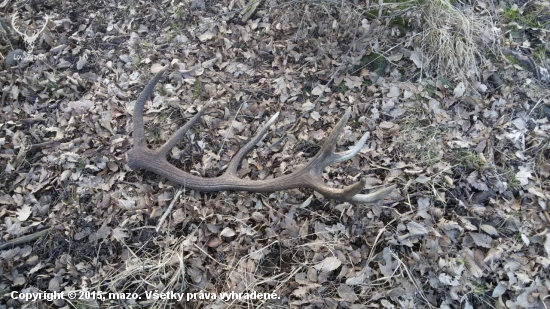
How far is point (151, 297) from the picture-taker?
9.69 feet

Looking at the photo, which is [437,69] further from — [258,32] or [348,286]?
[348,286]

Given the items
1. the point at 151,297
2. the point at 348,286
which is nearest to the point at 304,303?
the point at 348,286

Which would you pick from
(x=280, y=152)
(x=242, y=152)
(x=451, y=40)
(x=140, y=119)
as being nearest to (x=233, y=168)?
(x=242, y=152)

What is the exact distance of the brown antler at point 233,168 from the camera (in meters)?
3.10

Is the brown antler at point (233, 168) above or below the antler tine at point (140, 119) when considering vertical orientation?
below

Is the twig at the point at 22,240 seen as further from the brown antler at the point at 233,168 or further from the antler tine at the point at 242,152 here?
the antler tine at the point at 242,152

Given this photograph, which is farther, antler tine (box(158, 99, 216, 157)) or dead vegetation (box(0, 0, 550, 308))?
antler tine (box(158, 99, 216, 157))

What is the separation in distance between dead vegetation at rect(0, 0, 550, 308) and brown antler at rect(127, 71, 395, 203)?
0.14 m

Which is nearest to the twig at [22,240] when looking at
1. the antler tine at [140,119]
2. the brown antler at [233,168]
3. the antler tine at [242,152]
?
the brown antler at [233,168]

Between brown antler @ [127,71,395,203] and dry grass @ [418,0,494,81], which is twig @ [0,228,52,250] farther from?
dry grass @ [418,0,494,81]

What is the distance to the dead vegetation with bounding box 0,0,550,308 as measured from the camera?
301 centimetres

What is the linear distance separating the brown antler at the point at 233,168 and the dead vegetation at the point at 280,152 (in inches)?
5.6

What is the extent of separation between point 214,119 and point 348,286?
75.5 inches

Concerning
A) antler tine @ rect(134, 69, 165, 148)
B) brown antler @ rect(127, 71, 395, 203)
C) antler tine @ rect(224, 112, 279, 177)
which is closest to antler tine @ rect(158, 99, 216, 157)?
brown antler @ rect(127, 71, 395, 203)
